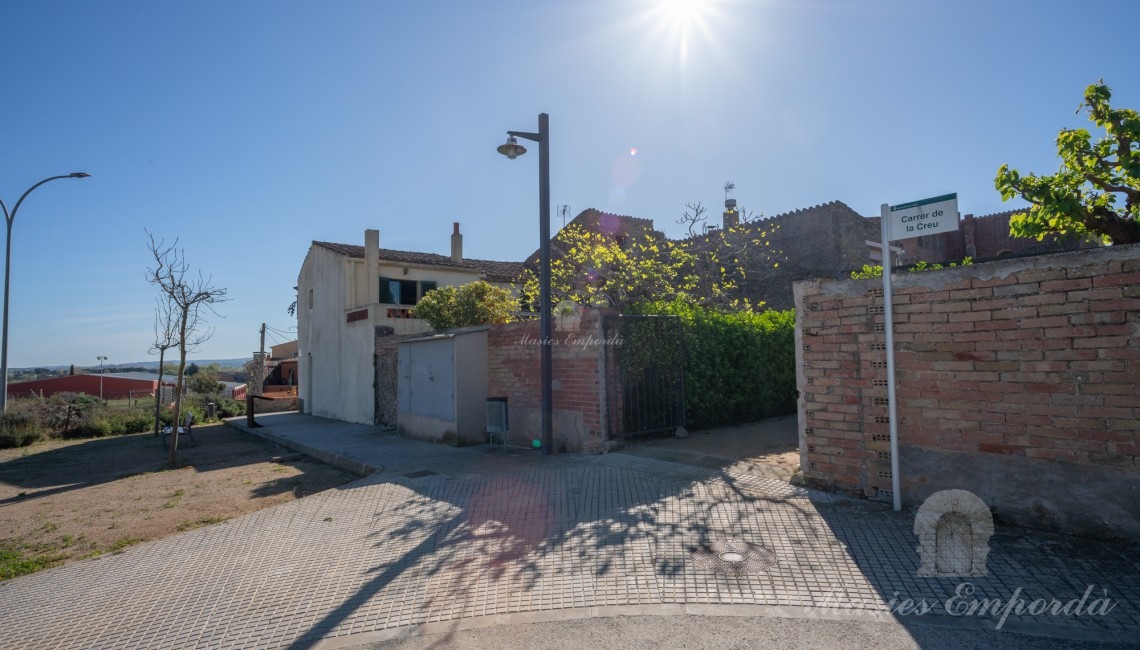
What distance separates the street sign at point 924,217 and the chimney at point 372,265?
15.0 m

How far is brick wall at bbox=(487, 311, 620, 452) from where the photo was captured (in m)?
8.62

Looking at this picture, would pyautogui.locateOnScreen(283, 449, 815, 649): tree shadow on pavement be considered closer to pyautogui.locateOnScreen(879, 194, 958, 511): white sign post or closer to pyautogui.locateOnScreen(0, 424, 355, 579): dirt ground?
pyautogui.locateOnScreen(879, 194, 958, 511): white sign post

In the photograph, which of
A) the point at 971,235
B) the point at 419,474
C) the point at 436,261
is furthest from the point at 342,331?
the point at 971,235

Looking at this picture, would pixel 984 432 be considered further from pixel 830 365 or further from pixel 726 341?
pixel 726 341

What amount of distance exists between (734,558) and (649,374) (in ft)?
16.3

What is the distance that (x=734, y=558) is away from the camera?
4.48m

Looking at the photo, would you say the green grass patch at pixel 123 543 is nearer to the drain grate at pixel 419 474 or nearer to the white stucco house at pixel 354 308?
the drain grate at pixel 419 474

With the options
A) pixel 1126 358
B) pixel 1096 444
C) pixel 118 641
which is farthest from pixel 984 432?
pixel 118 641

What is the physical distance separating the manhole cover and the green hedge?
5.24m

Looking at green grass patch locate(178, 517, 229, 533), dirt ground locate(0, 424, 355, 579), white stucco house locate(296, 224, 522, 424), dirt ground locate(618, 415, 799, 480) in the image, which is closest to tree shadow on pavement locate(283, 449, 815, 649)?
dirt ground locate(618, 415, 799, 480)

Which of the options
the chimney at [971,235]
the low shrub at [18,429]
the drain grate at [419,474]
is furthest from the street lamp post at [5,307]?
the chimney at [971,235]

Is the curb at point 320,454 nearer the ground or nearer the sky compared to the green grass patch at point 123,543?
nearer the sky

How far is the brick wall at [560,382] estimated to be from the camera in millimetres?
8625

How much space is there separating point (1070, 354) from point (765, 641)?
134 inches
